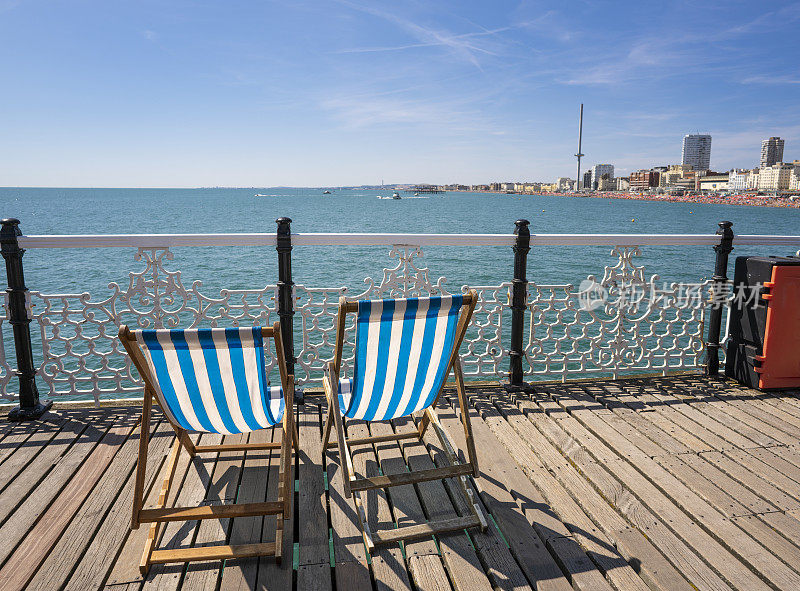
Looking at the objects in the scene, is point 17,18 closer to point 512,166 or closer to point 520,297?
point 520,297

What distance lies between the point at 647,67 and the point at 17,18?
58762 millimetres

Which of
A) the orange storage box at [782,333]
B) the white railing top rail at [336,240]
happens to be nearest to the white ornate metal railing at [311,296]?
the white railing top rail at [336,240]

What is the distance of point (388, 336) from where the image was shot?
2418 millimetres

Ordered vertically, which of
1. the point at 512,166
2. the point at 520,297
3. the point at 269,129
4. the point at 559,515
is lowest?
the point at 559,515

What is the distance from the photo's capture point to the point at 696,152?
144500mm

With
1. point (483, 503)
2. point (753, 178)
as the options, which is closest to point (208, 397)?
point (483, 503)

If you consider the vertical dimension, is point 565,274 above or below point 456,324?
below

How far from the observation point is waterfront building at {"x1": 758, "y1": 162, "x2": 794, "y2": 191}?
115562 mm

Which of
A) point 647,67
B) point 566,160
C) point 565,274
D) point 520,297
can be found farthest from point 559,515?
point 566,160

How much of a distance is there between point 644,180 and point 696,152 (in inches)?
803

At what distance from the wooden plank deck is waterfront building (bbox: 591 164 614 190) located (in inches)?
5982

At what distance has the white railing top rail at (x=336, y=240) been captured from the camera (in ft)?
11.6

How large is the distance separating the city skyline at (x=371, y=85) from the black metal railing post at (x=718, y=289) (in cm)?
970

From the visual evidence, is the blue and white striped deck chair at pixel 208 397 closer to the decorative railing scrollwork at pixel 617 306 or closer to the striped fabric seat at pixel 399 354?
the striped fabric seat at pixel 399 354
